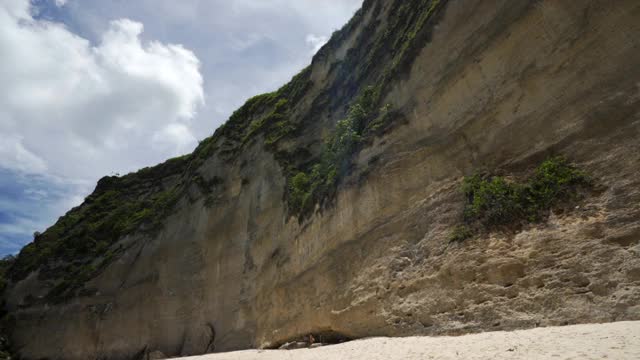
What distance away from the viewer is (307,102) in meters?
25.8

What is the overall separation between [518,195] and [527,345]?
427cm

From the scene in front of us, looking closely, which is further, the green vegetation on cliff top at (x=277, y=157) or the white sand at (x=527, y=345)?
the green vegetation on cliff top at (x=277, y=157)

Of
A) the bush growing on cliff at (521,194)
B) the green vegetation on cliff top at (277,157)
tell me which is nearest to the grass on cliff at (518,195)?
the bush growing on cliff at (521,194)

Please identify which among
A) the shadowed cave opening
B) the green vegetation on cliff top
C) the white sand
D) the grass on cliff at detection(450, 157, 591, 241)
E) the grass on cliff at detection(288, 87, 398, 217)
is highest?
the green vegetation on cliff top

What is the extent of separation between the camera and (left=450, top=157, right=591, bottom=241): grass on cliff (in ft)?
33.0

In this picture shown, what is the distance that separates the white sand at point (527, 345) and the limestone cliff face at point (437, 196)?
0.63 m

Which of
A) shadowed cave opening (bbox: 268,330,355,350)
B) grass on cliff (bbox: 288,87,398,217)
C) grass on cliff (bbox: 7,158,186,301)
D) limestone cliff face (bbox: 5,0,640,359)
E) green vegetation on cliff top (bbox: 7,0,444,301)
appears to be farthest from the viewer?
grass on cliff (bbox: 7,158,186,301)

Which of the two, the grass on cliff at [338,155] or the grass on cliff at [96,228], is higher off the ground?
the grass on cliff at [96,228]

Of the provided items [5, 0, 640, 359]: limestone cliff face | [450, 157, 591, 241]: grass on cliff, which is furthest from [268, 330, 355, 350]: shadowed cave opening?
[450, 157, 591, 241]: grass on cliff

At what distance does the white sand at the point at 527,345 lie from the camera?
21.4ft

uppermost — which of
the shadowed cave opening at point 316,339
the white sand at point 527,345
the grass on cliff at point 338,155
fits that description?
the grass on cliff at point 338,155

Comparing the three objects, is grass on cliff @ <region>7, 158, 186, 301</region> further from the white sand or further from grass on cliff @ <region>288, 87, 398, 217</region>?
the white sand

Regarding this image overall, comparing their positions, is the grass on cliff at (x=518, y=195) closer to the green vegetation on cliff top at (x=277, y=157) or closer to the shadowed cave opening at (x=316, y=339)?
the green vegetation on cliff top at (x=277, y=157)

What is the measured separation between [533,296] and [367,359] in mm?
3730
